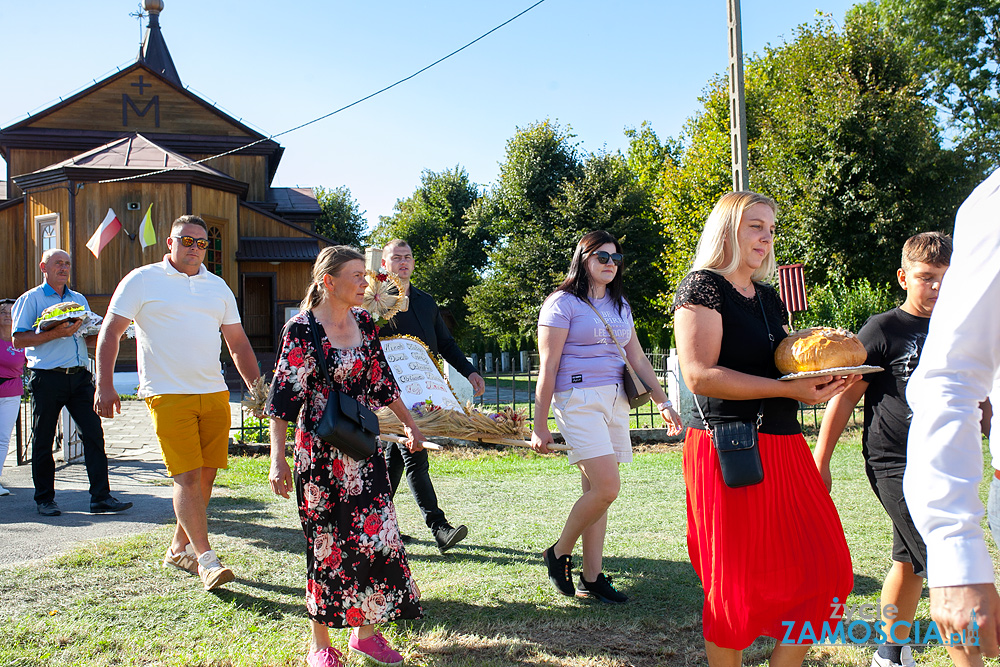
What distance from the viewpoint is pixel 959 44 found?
3219 centimetres

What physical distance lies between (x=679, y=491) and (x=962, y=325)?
619cm

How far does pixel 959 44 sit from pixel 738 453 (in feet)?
123

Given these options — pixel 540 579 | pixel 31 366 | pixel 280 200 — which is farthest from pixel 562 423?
pixel 280 200

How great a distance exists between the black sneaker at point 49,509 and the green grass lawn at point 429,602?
1.14 meters

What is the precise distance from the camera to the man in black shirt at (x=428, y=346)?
4.99 m

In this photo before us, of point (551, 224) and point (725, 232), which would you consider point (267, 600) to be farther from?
point (551, 224)

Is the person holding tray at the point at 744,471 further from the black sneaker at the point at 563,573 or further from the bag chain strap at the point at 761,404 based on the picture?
the black sneaker at the point at 563,573

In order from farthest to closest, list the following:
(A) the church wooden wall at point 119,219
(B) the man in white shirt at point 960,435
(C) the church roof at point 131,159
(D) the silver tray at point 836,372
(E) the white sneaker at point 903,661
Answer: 1. (C) the church roof at point 131,159
2. (A) the church wooden wall at point 119,219
3. (E) the white sneaker at point 903,661
4. (D) the silver tray at point 836,372
5. (B) the man in white shirt at point 960,435

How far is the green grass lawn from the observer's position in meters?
3.39

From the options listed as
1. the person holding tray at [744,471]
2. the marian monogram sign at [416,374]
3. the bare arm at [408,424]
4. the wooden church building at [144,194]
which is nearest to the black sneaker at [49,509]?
the marian monogram sign at [416,374]

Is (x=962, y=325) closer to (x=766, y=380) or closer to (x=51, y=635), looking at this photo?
(x=766, y=380)

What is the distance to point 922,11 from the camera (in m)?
32.5

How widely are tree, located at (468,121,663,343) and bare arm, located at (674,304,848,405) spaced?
1172 inches

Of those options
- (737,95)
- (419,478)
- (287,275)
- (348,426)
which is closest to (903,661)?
(348,426)
